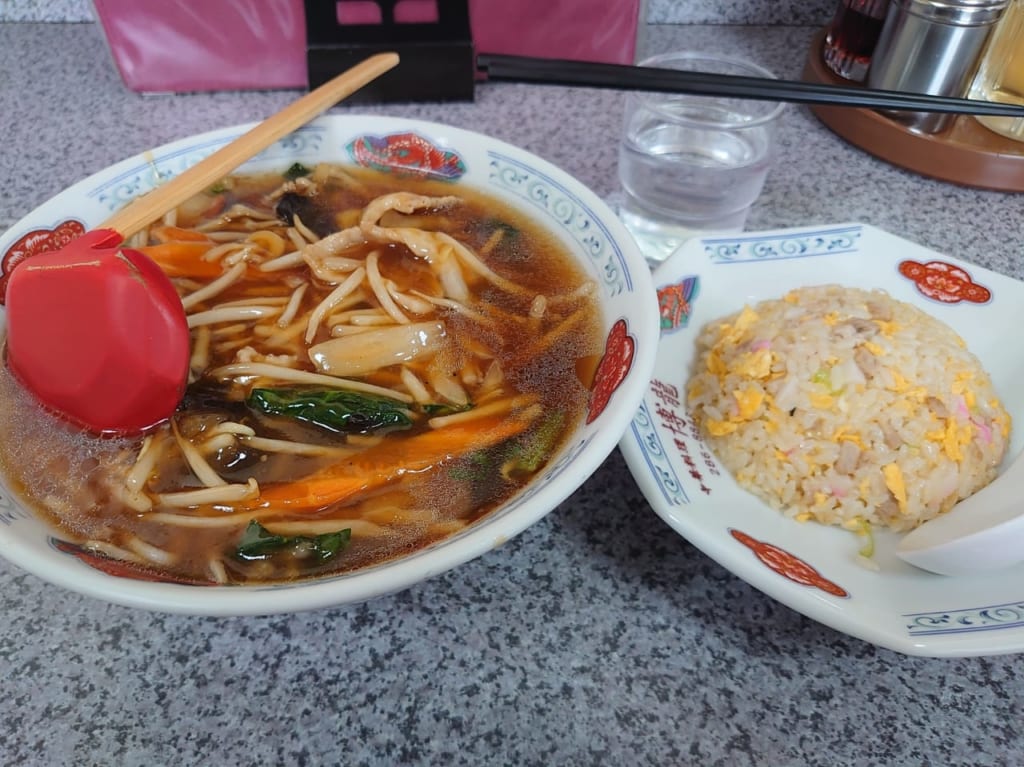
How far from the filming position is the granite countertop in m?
0.77

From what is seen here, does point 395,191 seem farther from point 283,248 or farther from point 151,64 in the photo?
point 151,64

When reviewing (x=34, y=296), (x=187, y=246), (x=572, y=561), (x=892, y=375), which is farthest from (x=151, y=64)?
(x=892, y=375)

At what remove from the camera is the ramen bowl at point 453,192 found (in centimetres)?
62

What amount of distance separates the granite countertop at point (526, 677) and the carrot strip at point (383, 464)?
158 mm

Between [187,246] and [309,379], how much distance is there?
36 centimetres

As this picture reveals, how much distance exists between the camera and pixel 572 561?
940 millimetres

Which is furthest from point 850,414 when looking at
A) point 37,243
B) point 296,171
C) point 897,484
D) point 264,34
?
point 264,34

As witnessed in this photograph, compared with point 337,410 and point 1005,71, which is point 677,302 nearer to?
point 337,410

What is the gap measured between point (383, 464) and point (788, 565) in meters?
0.48

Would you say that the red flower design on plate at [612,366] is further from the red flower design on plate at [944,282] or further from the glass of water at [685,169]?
the red flower design on plate at [944,282]

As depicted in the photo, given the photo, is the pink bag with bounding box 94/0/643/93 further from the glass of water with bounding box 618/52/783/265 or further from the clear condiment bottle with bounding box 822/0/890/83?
the clear condiment bottle with bounding box 822/0/890/83

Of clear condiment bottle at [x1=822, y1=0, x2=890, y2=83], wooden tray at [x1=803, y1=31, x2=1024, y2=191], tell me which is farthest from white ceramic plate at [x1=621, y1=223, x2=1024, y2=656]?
clear condiment bottle at [x1=822, y1=0, x2=890, y2=83]

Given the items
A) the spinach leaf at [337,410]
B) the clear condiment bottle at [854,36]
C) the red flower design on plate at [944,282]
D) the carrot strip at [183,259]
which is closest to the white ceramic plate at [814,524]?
the red flower design on plate at [944,282]

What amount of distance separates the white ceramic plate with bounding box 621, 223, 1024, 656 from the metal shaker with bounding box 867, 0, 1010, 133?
0.45 meters
